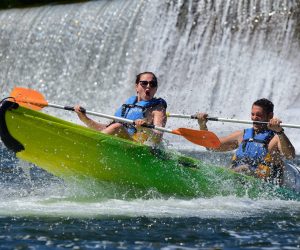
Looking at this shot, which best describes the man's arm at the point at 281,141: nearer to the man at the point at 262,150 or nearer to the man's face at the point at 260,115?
the man at the point at 262,150

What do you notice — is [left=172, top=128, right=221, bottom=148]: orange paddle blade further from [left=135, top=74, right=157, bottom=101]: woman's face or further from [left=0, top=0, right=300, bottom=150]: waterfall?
[left=0, top=0, right=300, bottom=150]: waterfall

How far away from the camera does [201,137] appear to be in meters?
10.3

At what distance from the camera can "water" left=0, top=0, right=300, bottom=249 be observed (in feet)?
29.3

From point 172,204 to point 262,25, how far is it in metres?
11.5

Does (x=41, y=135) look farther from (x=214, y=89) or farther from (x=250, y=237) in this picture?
(x=214, y=89)

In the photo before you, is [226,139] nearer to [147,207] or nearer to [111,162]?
[111,162]

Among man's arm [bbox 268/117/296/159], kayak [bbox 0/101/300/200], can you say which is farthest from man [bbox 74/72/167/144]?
man's arm [bbox 268/117/296/159]

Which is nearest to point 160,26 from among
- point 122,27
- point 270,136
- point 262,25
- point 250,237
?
point 122,27

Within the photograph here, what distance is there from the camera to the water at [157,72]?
352 inches

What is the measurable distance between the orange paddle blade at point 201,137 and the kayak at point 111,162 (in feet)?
0.85

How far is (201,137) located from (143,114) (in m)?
0.73

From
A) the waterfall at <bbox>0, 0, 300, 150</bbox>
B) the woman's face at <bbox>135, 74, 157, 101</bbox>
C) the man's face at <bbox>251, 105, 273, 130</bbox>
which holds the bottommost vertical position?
the man's face at <bbox>251, 105, 273, 130</bbox>

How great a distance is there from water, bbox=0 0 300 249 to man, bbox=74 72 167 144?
2.34 ft

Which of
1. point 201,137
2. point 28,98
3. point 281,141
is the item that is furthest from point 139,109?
point 281,141
